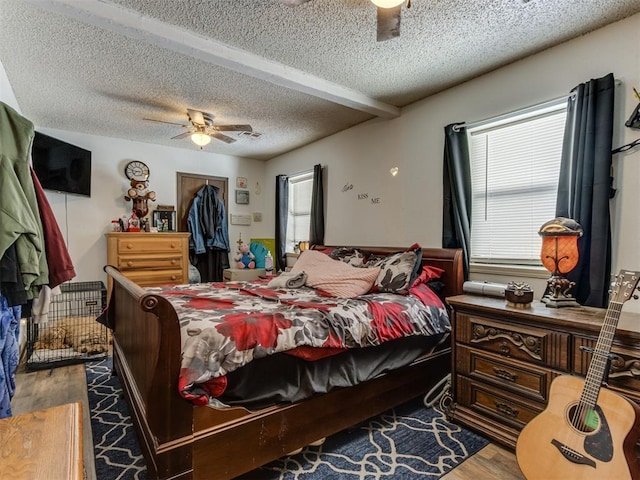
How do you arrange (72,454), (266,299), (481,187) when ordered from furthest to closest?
(481,187)
(266,299)
(72,454)

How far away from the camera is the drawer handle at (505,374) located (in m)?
1.82

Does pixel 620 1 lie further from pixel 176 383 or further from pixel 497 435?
pixel 176 383

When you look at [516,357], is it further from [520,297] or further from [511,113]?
[511,113]

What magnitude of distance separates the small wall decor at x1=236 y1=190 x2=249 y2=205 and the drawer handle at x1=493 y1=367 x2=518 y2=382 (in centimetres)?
455

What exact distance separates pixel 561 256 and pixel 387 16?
5.33 feet

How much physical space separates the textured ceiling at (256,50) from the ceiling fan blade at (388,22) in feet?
1.18

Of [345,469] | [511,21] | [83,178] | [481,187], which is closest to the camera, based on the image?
[345,469]

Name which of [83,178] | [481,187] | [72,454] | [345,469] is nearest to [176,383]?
[72,454]

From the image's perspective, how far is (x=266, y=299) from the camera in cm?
231

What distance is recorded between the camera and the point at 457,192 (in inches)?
109

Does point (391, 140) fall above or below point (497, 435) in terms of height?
above

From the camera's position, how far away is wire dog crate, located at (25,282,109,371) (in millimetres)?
3023

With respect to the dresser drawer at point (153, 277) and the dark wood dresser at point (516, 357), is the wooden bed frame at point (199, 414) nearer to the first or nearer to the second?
the dark wood dresser at point (516, 357)

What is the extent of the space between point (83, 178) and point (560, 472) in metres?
5.18
